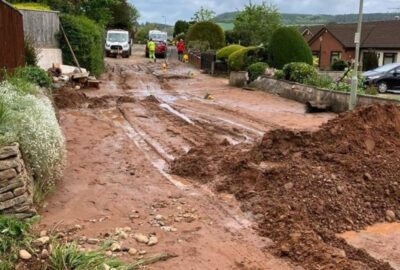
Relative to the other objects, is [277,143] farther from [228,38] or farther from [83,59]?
[228,38]

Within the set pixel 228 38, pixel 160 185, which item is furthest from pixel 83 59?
pixel 228 38

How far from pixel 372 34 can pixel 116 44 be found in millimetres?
23264

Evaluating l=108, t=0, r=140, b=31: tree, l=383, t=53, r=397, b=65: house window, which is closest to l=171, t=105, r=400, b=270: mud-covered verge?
l=383, t=53, r=397, b=65: house window

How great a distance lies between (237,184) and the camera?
8.14 m

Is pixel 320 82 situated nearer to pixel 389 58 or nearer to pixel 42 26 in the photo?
pixel 42 26

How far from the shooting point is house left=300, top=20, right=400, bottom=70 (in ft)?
148

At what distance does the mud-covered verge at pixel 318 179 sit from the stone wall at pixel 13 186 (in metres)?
2.89

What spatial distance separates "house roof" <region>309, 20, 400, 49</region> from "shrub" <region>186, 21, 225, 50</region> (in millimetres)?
12380

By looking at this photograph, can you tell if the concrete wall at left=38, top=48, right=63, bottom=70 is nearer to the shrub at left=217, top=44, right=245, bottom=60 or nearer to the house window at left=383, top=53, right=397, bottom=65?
the shrub at left=217, top=44, right=245, bottom=60

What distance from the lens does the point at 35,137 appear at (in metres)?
6.66

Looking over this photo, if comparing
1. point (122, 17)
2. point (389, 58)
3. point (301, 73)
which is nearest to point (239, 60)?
point (301, 73)

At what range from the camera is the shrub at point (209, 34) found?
45.6 metres

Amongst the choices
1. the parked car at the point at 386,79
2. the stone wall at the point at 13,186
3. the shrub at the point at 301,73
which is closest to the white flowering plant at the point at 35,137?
the stone wall at the point at 13,186

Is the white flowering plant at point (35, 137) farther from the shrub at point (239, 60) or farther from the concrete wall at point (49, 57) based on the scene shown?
the shrub at point (239, 60)
